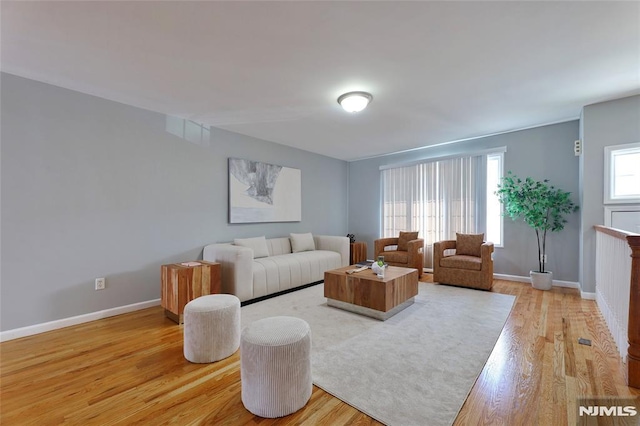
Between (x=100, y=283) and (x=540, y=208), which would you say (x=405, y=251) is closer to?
(x=540, y=208)

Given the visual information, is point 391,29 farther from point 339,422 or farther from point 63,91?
point 63,91

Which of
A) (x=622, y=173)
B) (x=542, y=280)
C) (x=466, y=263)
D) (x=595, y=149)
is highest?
(x=595, y=149)

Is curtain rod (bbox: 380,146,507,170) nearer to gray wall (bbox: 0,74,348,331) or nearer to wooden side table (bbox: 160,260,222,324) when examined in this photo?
gray wall (bbox: 0,74,348,331)

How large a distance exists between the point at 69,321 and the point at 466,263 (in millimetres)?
5027

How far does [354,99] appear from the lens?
2979 mm

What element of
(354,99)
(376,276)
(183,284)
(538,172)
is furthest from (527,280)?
(183,284)

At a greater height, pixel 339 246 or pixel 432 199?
pixel 432 199

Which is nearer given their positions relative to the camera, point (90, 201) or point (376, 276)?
point (90, 201)

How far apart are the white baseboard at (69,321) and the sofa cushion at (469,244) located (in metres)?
4.64

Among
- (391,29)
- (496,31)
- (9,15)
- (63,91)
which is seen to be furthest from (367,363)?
(63,91)

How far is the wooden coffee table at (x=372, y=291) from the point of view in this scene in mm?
2895

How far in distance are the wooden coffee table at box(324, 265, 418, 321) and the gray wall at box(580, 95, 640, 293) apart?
7.48 feet

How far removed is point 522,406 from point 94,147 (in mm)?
4389

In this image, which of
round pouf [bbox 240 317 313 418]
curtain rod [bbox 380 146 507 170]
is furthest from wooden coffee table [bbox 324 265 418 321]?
curtain rod [bbox 380 146 507 170]
